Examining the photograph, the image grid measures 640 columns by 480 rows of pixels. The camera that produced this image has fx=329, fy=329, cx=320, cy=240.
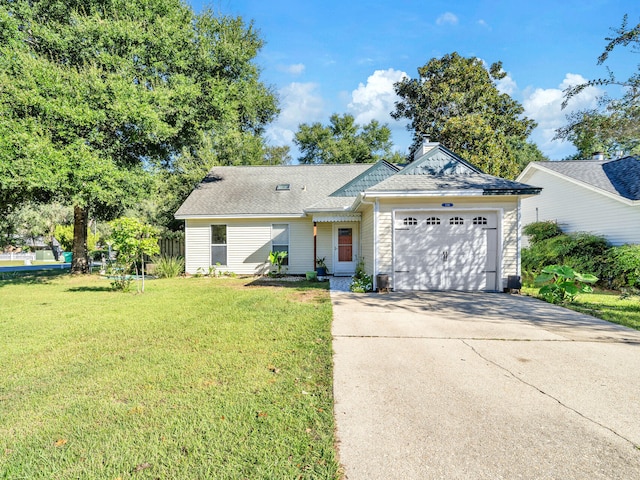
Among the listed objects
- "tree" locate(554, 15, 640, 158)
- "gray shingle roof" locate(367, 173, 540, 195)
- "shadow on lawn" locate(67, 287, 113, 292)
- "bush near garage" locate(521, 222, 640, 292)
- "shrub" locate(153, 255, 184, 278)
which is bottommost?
"shadow on lawn" locate(67, 287, 113, 292)

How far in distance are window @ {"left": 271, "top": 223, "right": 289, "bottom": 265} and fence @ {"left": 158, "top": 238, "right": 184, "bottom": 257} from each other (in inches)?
212

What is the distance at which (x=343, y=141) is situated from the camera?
3117cm

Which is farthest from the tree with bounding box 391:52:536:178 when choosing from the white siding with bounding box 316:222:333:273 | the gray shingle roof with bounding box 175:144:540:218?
the white siding with bounding box 316:222:333:273

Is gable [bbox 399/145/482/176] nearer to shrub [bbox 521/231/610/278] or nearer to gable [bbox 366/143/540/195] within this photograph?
gable [bbox 366/143/540/195]

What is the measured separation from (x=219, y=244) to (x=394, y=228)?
835 cm

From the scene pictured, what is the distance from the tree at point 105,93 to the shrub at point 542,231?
1421 centimetres

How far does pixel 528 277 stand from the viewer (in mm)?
12086

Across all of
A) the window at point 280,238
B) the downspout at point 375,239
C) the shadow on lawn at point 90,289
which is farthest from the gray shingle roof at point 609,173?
the shadow on lawn at point 90,289

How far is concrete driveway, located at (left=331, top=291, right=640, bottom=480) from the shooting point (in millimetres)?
2279

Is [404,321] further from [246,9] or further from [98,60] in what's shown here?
[246,9]

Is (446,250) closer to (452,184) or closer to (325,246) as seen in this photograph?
(452,184)

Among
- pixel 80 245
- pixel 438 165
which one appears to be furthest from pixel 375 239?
pixel 80 245

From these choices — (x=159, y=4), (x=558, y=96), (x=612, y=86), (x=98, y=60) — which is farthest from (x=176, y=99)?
(x=612, y=86)

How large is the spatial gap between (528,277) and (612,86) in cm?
640
